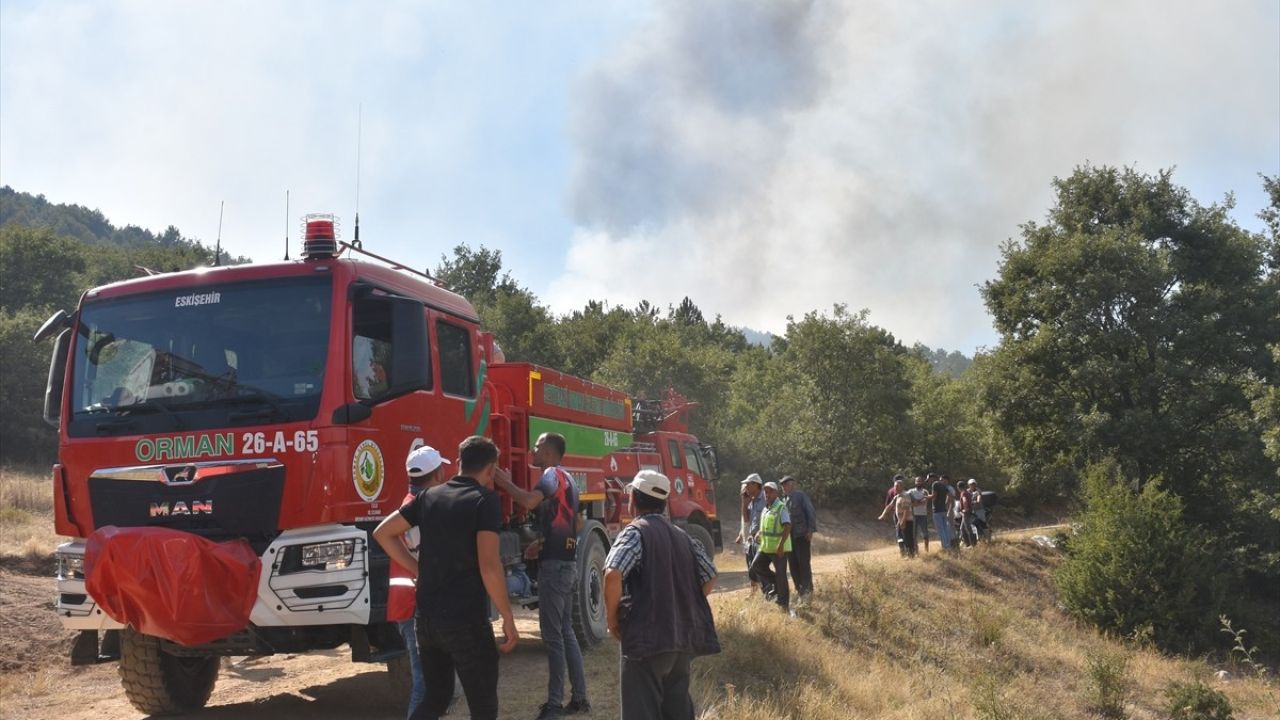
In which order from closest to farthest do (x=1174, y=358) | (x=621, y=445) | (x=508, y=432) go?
(x=508, y=432) < (x=621, y=445) < (x=1174, y=358)

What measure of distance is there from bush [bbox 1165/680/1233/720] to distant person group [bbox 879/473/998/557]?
274 inches

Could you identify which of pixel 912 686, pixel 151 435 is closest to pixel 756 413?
pixel 912 686

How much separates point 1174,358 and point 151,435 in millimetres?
28285

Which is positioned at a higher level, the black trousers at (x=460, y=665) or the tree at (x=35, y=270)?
the tree at (x=35, y=270)

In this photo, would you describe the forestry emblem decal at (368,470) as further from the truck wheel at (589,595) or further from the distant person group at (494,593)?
the truck wheel at (589,595)

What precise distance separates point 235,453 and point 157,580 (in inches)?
39.3

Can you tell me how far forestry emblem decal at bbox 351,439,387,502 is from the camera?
7.29 m

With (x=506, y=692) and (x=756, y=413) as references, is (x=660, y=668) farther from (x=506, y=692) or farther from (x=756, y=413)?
(x=756, y=413)

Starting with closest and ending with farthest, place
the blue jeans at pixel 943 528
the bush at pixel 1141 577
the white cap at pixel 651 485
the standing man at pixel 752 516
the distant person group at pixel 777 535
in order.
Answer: the white cap at pixel 651 485, the distant person group at pixel 777 535, the standing man at pixel 752 516, the bush at pixel 1141 577, the blue jeans at pixel 943 528

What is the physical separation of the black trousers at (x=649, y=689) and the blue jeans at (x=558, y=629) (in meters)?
2.20

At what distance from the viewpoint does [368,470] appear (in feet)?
24.3

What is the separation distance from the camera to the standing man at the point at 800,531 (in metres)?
14.4

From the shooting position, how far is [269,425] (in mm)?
7164

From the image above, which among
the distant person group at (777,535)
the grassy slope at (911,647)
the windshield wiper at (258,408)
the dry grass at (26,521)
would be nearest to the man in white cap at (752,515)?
the distant person group at (777,535)
